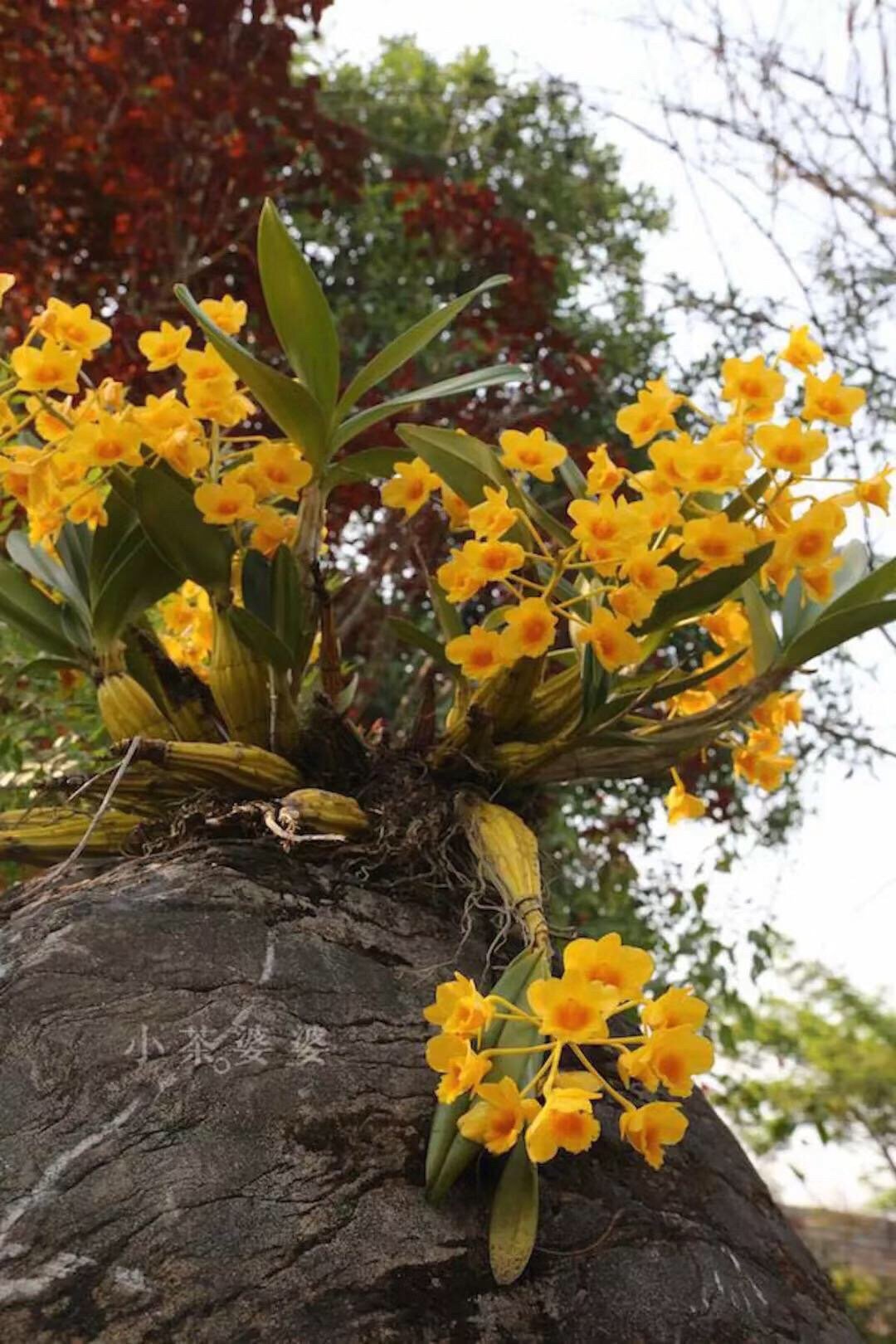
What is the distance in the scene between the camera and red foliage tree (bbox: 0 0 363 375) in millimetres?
3576

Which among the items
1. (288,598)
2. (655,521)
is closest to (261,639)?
(288,598)

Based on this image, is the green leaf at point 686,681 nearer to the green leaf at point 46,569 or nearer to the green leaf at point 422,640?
the green leaf at point 422,640

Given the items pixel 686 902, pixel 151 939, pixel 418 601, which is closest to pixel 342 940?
pixel 151 939

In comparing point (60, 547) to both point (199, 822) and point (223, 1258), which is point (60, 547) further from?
point (223, 1258)

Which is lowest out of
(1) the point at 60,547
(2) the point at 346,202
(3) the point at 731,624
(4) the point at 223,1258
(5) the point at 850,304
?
(4) the point at 223,1258

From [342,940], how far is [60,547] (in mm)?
601

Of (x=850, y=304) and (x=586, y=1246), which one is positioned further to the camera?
(x=850, y=304)

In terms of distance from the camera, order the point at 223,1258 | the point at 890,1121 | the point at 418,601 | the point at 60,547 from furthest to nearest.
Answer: the point at 890,1121 → the point at 418,601 → the point at 60,547 → the point at 223,1258

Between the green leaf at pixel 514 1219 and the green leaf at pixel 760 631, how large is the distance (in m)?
0.59

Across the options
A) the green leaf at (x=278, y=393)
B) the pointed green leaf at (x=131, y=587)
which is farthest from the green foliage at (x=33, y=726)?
the green leaf at (x=278, y=393)

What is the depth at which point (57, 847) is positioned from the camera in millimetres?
1273

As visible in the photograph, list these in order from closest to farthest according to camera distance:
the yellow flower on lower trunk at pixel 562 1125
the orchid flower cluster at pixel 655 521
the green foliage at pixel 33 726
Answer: the yellow flower on lower trunk at pixel 562 1125 < the orchid flower cluster at pixel 655 521 < the green foliage at pixel 33 726

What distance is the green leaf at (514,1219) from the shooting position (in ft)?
2.87

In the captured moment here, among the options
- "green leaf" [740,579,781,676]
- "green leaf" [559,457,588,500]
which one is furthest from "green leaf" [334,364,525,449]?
"green leaf" [740,579,781,676]
